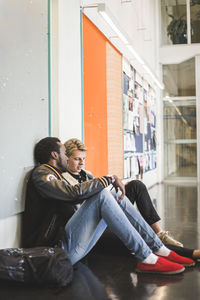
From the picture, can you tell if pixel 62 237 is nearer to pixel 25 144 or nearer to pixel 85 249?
pixel 85 249

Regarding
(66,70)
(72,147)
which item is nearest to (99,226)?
(72,147)

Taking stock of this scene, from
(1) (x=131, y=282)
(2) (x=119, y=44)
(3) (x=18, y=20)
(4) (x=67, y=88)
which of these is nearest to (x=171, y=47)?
(2) (x=119, y=44)

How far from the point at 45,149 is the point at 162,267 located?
1.17 metres

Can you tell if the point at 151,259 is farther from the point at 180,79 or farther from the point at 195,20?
the point at 195,20

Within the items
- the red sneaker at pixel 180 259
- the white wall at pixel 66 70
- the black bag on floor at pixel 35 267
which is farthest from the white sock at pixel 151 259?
the white wall at pixel 66 70

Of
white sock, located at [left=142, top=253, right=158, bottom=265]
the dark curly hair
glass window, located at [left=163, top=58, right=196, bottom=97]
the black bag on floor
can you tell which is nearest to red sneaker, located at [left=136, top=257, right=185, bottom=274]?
white sock, located at [left=142, top=253, right=158, bottom=265]

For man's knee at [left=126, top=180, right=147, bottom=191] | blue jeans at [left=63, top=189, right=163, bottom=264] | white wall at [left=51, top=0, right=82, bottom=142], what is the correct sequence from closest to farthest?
blue jeans at [left=63, top=189, right=163, bottom=264], man's knee at [left=126, top=180, right=147, bottom=191], white wall at [left=51, top=0, right=82, bottom=142]

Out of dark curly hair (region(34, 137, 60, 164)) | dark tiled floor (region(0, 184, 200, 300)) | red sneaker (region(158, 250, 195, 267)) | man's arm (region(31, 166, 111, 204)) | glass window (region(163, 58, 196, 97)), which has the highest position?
glass window (region(163, 58, 196, 97))

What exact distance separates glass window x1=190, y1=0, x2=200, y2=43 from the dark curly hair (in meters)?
9.57

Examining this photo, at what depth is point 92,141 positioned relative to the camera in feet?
15.6

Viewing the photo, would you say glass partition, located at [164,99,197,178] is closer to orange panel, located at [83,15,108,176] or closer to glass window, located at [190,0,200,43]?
glass window, located at [190,0,200,43]

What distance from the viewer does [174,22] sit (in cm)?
1182

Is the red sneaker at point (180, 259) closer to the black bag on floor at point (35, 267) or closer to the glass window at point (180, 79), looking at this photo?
the black bag on floor at point (35, 267)

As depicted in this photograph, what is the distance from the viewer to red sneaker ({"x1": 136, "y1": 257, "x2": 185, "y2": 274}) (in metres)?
2.54
